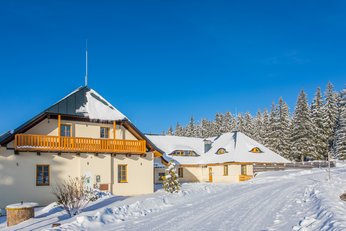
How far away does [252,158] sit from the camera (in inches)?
1522

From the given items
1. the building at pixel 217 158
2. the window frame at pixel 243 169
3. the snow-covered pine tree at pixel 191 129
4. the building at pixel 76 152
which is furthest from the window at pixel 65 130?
the snow-covered pine tree at pixel 191 129

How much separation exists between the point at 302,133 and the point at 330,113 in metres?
5.97

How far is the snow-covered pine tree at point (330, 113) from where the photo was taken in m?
54.0

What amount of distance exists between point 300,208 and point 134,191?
14.3m

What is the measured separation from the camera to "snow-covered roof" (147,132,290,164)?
3909cm

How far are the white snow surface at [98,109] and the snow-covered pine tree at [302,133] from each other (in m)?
35.9

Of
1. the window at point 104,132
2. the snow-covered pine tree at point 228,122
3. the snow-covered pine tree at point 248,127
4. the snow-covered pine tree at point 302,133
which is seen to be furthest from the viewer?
the snow-covered pine tree at point 228,122

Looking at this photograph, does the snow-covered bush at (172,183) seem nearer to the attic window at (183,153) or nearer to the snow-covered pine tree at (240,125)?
the attic window at (183,153)

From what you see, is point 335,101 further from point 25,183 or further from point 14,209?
point 14,209

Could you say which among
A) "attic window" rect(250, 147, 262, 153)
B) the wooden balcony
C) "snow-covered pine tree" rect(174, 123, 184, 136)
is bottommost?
"attic window" rect(250, 147, 262, 153)

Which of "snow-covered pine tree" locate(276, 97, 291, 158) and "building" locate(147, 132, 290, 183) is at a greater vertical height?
"snow-covered pine tree" locate(276, 97, 291, 158)

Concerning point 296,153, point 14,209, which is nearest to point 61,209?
point 14,209

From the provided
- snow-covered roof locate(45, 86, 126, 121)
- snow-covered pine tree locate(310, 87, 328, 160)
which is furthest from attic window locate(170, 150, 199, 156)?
snow-covered pine tree locate(310, 87, 328, 160)

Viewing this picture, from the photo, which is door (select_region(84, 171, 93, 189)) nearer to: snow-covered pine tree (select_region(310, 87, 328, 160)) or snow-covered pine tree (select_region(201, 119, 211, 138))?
snow-covered pine tree (select_region(310, 87, 328, 160))
